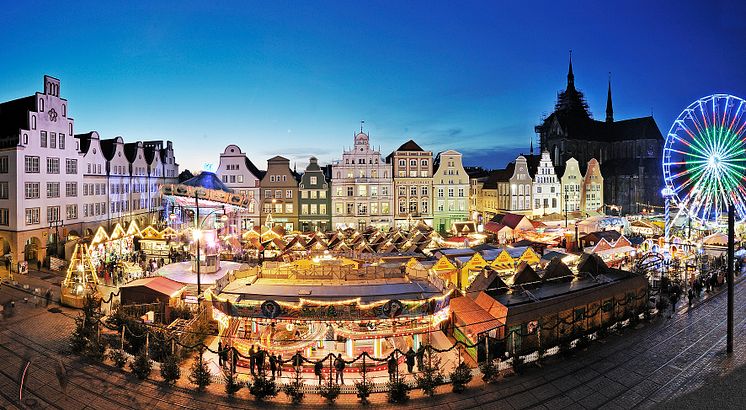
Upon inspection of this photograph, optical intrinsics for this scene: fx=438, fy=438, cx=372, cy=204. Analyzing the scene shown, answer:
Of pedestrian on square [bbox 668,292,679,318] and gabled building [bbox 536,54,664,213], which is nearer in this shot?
pedestrian on square [bbox 668,292,679,318]

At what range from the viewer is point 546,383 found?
13406 mm

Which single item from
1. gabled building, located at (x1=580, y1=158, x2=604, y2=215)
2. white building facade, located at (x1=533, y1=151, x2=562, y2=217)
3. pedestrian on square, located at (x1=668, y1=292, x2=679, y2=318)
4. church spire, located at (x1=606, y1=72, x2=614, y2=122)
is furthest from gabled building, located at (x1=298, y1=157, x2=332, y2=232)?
church spire, located at (x1=606, y1=72, x2=614, y2=122)

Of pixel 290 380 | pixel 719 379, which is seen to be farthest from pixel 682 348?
pixel 290 380

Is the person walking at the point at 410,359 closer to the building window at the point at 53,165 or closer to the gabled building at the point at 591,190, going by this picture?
the building window at the point at 53,165

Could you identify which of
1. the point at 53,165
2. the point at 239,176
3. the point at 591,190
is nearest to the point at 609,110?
the point at 591,190

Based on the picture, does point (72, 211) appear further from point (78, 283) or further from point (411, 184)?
point (411, 184)

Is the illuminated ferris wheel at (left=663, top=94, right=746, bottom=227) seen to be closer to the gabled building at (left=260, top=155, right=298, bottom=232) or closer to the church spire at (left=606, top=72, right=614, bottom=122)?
the gabled building at (left=260, top=155, right=298, bottom=232)

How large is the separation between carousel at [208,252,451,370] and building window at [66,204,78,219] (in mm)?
30555

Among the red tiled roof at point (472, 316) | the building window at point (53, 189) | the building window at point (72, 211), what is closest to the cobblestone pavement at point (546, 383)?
the red tiled roof at point (472, 316)

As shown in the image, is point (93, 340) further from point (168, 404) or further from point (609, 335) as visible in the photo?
point (609, 335)

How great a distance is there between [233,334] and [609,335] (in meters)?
14.5

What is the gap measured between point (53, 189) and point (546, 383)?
3972cm

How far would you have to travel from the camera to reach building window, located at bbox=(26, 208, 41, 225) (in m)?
33.2

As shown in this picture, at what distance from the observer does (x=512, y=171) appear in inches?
2271
